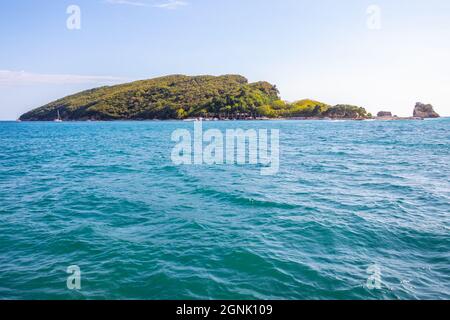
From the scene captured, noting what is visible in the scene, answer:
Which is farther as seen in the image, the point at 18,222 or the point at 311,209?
the point at 311,209

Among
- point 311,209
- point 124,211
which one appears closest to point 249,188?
point 311,209

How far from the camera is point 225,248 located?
11586 mm

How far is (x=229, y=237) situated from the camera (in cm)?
1262

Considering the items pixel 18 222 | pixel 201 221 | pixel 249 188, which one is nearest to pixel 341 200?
pixel 249 188

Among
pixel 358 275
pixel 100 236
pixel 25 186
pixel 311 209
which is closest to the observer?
pixel 358 275

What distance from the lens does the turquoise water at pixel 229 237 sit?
907 centimetres

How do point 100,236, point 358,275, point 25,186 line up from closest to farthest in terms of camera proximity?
point 358,275 → point 100,236 → point 25,186

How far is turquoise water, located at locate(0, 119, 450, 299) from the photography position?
9070 millimetres

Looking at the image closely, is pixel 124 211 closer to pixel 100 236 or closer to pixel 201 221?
pixel 100 236

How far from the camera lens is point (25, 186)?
2275 cm
